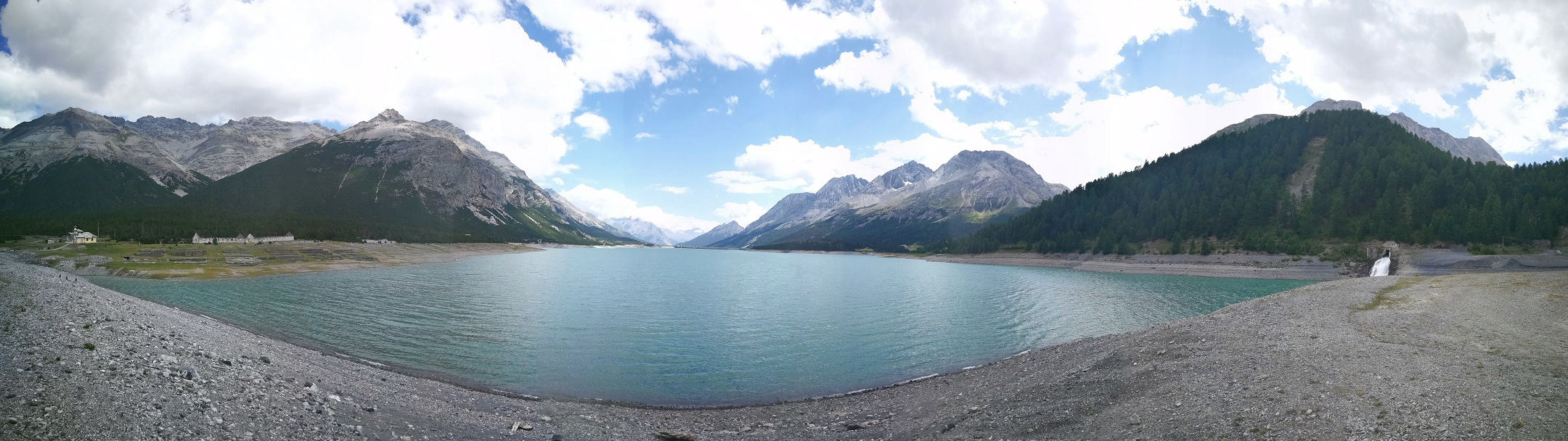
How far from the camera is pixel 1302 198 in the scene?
12219 cm

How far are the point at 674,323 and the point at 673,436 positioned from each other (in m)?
24.8

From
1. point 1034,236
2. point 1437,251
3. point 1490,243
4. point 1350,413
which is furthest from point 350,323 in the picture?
point 1034,236

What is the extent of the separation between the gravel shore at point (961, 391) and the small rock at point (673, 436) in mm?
145

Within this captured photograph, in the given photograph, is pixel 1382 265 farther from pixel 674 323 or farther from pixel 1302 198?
pixel 674 323

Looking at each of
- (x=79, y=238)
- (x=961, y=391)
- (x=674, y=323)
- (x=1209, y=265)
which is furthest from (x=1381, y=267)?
(x=79, y=238)

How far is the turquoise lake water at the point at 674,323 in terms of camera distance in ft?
87.1

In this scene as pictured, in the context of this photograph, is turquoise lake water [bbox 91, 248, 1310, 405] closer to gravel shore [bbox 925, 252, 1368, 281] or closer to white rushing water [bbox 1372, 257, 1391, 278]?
gravel shore [bbox 925, 252, 1368, 281]

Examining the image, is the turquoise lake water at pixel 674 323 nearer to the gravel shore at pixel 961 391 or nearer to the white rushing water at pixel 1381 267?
the gravel shore at pixel 961 391

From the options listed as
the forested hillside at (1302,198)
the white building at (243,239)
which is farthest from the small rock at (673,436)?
the white building at (243,239)

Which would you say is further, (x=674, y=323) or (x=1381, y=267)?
(x=1381, y=267)

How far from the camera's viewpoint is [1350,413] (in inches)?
479

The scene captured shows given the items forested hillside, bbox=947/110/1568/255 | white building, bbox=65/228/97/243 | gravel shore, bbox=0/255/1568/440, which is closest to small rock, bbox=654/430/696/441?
gravel shore, bbox=0/255/1568/440

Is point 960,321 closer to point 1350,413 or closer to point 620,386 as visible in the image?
point 620,386

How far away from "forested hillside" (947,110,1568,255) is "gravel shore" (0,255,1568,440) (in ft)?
289
